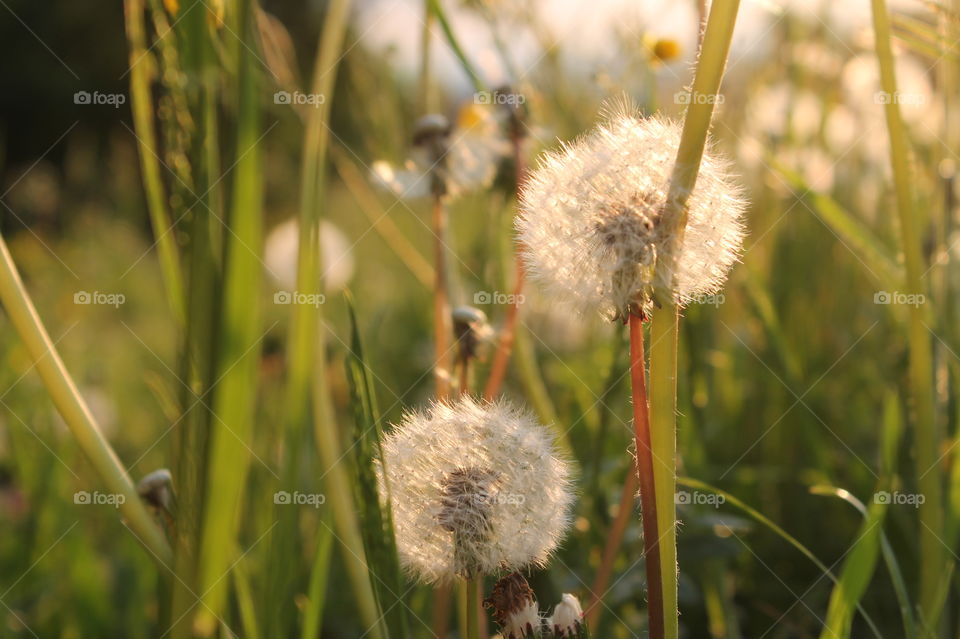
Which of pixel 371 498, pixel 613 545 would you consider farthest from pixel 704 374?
pixel 371 498

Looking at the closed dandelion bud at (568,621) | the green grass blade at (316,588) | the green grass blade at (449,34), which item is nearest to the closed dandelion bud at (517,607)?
the closed dandelion bud at (568,621)

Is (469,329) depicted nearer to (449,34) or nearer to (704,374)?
(449,34)

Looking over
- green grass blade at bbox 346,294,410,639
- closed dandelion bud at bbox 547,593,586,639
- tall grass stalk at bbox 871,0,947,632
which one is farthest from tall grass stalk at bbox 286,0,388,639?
tall grass stalk at bbox 871,0,947,632

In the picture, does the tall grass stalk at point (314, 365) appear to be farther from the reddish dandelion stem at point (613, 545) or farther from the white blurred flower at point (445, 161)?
the white blurred flower at point (445, 161)

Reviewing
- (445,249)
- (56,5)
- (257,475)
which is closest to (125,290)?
(257,475)

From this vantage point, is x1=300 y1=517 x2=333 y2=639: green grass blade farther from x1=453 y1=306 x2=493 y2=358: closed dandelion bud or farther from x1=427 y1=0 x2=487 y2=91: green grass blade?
x1=427 y1=0 x2=487 y2=91: green grass blade

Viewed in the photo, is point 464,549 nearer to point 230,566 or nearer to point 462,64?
point 230,566

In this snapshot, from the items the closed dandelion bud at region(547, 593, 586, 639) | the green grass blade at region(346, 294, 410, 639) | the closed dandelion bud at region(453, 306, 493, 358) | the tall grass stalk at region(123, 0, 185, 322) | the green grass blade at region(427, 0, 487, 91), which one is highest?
the green grass blade at region(427, 0, 487, 91)
